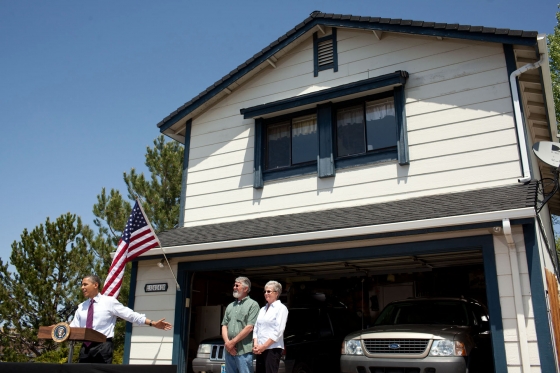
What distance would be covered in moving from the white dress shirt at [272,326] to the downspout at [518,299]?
302 cm

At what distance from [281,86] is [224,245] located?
12.7ft

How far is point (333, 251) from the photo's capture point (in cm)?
855

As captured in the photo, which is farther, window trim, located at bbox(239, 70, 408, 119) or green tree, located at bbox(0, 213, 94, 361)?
green tree, located at bbox(0, 213, 94, 361)

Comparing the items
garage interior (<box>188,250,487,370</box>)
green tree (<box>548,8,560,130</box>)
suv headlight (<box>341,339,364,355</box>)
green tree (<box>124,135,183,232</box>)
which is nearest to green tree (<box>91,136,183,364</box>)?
green tree (<box>124,135,183,232</box>)

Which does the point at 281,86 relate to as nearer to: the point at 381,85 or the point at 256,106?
the point at 256,106

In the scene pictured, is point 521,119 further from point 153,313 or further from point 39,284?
point 39,284

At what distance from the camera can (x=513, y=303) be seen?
699 cm

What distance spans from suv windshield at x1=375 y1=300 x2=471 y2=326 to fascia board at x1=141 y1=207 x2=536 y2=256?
188cm

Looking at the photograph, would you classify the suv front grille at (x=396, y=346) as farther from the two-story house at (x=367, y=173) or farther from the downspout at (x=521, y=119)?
the downspout at (x=521, y=119)

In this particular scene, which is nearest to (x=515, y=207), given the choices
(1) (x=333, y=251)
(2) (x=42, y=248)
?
(1) (x=333, y=251)

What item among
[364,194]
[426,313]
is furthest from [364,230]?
[426,313]

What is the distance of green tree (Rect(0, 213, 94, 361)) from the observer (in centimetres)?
1492

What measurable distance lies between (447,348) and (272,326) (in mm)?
2405

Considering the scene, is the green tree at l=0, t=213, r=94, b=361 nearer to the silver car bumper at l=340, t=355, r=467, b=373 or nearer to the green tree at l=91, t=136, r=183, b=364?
the green tree at l=91, t=136, r=183, b=364
